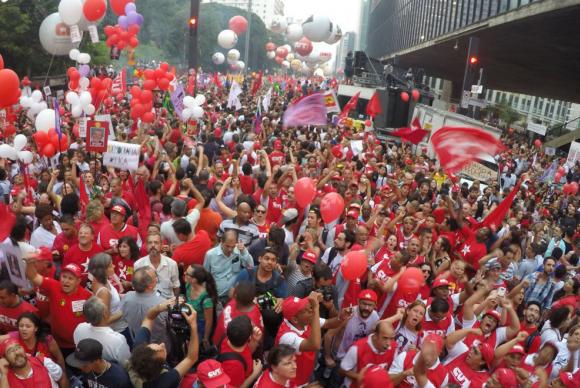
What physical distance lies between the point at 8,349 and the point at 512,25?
16836 millimetres

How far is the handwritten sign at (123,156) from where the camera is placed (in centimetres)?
672

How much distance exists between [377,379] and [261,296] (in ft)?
3.77

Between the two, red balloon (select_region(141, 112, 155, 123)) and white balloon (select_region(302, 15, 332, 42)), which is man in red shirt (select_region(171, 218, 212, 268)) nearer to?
→ red balloon (select_region(141, 112, 155, 123))

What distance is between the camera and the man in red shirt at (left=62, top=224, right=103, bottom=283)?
4.43 metres

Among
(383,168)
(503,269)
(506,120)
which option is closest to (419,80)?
(506,120)

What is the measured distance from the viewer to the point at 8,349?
2893 mm

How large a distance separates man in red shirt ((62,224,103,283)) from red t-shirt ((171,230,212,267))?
2.46 feet

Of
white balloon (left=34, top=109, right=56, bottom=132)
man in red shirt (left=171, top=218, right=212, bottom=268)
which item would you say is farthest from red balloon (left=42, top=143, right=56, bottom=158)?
man in red shirt (left=171, top=218, right=212, bottom=268)

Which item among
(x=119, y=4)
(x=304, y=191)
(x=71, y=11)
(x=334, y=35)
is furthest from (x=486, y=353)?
(x=334, y=35)

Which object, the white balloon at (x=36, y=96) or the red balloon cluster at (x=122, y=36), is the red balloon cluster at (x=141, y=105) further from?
the red balloon cluster at (x=122, y=36)

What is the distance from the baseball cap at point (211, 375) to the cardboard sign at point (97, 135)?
16.2 ft

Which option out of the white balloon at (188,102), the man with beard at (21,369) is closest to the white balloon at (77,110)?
the white balloon at (188,102)

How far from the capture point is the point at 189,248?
4.75 meters

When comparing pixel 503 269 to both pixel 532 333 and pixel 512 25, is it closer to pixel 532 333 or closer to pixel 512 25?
pixel 532 333
